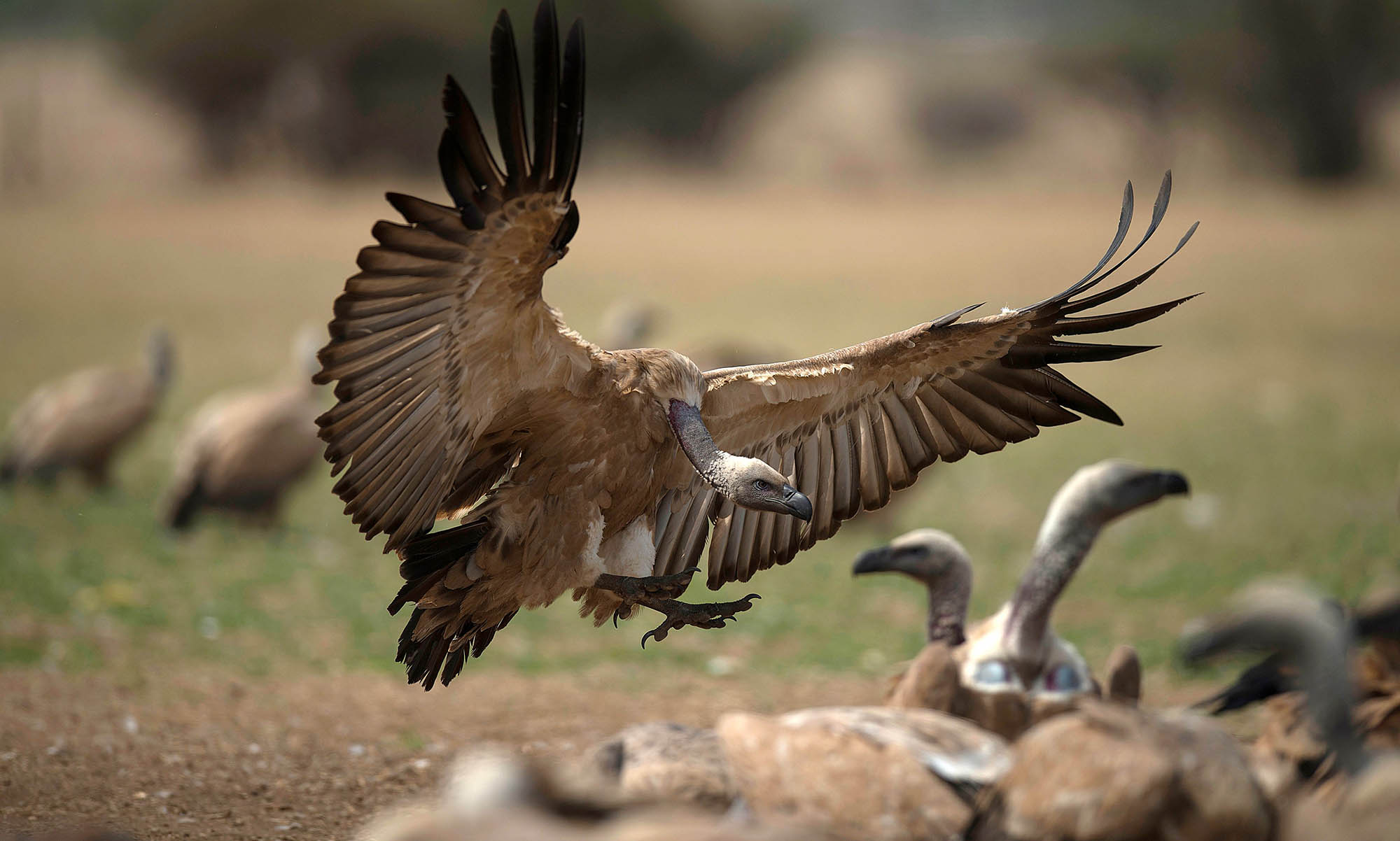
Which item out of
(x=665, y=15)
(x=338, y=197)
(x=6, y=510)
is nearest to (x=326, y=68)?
(x=338, y=197)

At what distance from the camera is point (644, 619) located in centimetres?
816

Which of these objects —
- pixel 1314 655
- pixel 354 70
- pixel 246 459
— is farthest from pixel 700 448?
pixel 354 70

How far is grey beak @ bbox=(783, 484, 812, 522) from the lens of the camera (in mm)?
4219

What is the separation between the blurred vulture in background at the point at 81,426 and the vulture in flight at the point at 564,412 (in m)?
6.50

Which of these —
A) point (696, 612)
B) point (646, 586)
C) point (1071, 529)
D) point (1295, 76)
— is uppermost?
point (1295, 76)

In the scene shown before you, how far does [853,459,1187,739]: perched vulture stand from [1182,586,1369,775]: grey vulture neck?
0.65 m

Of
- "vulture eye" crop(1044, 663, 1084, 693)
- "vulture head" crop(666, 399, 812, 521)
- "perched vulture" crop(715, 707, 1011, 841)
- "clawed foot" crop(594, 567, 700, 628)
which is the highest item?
"vulture head" crop(666, 399, 812, 521)

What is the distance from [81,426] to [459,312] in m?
7.45

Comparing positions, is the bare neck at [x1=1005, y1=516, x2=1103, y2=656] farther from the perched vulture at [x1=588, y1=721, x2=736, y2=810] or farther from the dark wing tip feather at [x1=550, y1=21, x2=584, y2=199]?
the dark wing tip feather at [x1=550, y1=21, x2=584, y2=199]

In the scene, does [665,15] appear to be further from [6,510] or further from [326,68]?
[6,510]

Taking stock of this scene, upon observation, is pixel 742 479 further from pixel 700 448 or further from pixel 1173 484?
pixel 1173 484

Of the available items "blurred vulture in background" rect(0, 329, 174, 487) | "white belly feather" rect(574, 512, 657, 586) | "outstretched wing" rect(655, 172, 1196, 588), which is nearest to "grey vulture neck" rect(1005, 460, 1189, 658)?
"outstretched wing" rect(655, 172, 1196, 588)

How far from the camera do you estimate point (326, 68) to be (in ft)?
113

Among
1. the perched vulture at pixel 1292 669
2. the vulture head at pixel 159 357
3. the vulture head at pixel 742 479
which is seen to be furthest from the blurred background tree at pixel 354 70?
the perched vulture at pixel 1292 669
